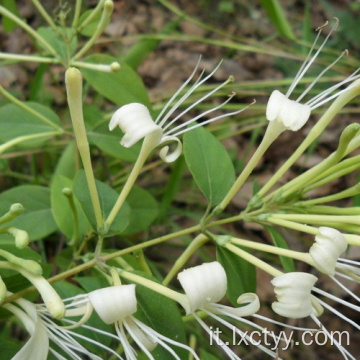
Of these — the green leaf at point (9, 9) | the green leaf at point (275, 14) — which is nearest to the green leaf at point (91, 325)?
the green leaf at point (9, 9)

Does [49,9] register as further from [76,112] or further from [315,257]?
[315,257]

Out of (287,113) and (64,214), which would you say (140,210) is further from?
(287,113)

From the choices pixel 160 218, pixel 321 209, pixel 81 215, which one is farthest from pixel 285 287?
pixel 160 218

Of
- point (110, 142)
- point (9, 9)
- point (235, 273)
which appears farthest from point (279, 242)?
point (9, 9)

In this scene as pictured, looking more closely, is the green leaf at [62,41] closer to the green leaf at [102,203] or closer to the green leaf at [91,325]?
the green leaf at [102,203]

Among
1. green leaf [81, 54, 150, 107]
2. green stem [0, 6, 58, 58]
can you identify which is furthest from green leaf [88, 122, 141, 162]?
green stem [0, 6, 58, 58]

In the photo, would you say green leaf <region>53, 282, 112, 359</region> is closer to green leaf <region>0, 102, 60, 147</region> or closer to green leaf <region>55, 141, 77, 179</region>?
green leaf <region>0, 102, 60, 147</region>
